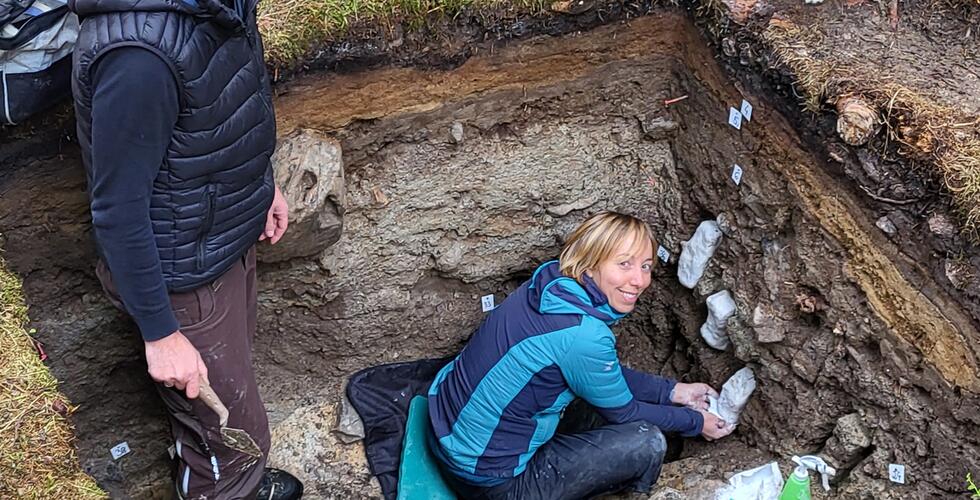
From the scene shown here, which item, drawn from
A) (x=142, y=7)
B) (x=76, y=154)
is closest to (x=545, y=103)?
(x=76, y=154)

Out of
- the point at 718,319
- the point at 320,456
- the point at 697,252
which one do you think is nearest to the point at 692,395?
the point at 718,319

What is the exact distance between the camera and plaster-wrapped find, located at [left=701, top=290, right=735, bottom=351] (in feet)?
12.7

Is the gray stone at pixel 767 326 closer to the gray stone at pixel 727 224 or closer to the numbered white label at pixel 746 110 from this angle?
the gray stone at pixel 727 224

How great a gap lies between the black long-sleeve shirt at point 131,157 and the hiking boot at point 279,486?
1.42 metres

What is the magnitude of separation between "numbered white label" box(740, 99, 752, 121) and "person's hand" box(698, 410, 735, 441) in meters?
1.25

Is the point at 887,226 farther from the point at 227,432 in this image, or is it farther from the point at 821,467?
the point at 227,432

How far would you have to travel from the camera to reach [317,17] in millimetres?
3449

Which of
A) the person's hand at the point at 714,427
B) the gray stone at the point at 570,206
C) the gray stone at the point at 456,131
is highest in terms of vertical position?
the gray stone at the point at 456,131

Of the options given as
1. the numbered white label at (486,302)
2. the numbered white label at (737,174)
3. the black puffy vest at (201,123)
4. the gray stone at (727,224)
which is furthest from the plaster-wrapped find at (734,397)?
the black puffy vest at (201,123)

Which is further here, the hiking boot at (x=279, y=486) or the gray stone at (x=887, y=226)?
the hiking boot at (x=279, y=486)

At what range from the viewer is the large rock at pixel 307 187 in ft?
11.4

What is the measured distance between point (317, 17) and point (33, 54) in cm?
128

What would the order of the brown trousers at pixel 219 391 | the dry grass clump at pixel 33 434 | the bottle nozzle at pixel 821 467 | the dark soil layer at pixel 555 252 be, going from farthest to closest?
the bottle nozzle at pixel 821 467 → the dark soil layer at pixel 555 252 → the brown trousers at pixel 219 391 → the dry grass clump at pixel 33 434

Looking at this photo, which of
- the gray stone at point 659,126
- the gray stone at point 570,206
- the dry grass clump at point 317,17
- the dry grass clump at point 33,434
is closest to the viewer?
the dry grass clump at point 33,434
